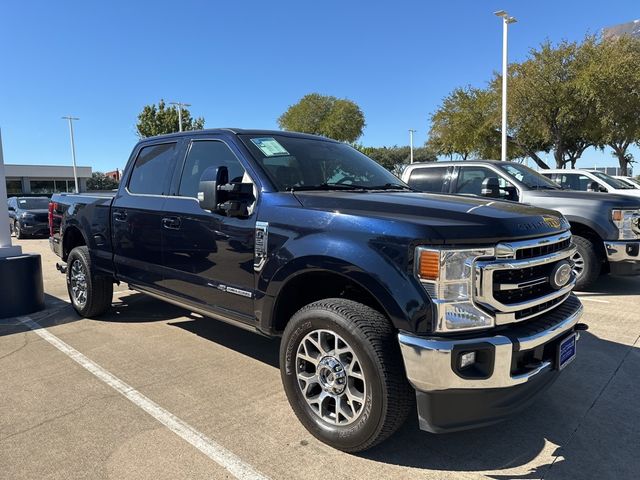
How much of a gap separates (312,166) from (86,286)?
3.29 meters

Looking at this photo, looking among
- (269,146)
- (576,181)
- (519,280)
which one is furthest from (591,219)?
(269,146)

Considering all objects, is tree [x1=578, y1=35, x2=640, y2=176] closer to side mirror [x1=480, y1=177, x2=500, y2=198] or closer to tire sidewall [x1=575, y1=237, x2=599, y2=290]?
tire sidewall [x1=575, y1=237, x2=599, y2=290]

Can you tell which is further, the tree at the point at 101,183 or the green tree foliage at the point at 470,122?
the tree at the point at 101,183

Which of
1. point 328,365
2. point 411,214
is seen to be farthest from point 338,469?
point 411,214

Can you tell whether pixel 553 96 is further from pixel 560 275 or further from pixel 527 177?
pixel 560 275

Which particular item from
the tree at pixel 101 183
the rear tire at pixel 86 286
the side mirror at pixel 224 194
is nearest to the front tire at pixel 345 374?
the side mirror at pixel 224 194

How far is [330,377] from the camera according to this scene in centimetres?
295

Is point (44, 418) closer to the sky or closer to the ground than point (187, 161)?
closer to the ground

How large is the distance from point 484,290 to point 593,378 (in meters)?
2.16

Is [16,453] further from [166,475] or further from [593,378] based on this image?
[593,378]

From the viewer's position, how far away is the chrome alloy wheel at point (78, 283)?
18.9 feet

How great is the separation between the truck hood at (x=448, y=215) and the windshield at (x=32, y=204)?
17.5 metres

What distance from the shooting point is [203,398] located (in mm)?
3684

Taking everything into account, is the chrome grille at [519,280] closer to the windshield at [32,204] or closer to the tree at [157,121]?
the windshield at [32,204]
